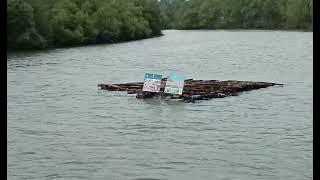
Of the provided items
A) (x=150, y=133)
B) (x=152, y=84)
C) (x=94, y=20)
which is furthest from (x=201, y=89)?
(x=94, y=20)

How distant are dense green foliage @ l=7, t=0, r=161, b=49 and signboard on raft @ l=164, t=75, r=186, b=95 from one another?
45796 mm

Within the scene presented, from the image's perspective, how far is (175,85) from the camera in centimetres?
3312

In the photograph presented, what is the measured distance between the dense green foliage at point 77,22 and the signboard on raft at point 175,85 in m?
45.8

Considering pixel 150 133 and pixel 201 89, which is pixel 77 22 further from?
pixel 150 133

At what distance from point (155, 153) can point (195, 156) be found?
1.40 metres

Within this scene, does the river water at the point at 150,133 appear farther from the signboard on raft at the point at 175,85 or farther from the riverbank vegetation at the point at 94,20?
the riverbank vegetation at the point at 94,20

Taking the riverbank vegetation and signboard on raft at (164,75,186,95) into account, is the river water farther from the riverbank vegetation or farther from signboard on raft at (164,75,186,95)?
the riverbank vegetation

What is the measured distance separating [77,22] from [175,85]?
2832 inches

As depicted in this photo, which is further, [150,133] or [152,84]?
[152,84]

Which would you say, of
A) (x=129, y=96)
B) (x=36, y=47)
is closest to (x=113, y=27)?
(x=36, y=47)

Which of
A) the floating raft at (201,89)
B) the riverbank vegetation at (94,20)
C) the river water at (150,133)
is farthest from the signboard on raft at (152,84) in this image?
the riverbank vegetation at (94,20)

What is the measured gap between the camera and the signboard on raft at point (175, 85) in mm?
32938

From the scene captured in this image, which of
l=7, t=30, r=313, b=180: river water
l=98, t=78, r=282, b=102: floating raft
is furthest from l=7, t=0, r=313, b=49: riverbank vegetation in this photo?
l=98, t=78, r=282, b=102: floating raft

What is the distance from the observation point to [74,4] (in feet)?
362
